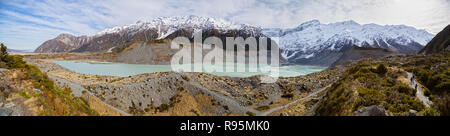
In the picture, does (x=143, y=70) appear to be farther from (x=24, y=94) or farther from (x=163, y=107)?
(x=24, y=94)

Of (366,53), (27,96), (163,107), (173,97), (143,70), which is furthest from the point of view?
(366,53)

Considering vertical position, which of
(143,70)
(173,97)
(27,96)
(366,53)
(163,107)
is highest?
(366,53)

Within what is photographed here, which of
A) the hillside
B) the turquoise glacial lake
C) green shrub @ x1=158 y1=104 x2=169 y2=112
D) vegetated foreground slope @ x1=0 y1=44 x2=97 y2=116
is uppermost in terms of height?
the hillside

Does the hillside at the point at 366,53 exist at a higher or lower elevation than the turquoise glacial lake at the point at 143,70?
higher

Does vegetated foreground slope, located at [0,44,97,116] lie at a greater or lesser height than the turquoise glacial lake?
greater

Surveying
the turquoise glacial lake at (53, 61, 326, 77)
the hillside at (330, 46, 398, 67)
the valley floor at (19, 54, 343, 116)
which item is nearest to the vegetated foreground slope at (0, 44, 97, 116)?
the valley floor at (19, 54, 343, 116)

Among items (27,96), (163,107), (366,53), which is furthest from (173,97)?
(366,53)

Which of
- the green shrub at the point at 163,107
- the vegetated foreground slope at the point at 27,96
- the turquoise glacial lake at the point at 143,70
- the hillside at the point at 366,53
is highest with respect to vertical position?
the hillside at the point at 366,53

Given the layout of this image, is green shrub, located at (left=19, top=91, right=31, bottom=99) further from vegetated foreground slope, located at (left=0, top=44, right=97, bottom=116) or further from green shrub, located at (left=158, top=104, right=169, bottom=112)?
green shrub, located at (left=158, top=104, right=169, bottom=112)

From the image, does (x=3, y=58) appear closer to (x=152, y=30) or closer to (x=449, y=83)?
(x=449, y=83)

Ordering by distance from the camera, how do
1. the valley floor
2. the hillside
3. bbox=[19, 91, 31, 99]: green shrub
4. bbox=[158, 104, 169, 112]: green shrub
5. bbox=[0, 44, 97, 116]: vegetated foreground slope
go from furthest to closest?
the hillside → bbox=[158, 104, 169, 112]: green shrub → the valley floor → bbox=[19, 91, 31, 99]: green shrub → bbox=[0, 44, 97, 116]: vegetated foreground slope

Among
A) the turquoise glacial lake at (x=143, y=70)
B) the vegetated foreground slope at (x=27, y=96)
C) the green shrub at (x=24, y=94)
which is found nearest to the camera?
the vegetated foreground slope at (x=27, y=96)

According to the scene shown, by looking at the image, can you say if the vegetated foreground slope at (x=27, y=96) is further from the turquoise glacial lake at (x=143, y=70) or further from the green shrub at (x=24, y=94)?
the turquoise glacial lake at (x=143, y=70)

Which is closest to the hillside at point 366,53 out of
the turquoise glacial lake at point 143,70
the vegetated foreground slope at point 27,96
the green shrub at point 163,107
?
the turquoise glacial lake at point 143,70
